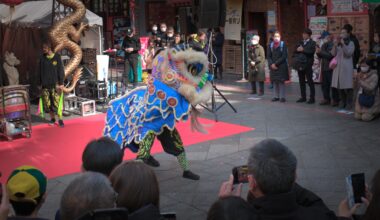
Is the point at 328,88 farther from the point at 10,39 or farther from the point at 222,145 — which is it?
the point at 10,39

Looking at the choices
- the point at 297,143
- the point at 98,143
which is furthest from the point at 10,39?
the point at 98,143

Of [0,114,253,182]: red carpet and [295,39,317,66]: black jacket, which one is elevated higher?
[295,39,317,66]: black jacket

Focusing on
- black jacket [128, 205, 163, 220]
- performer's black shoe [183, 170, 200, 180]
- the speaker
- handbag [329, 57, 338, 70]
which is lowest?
performer's black shoe [183, 170, 200, 180]

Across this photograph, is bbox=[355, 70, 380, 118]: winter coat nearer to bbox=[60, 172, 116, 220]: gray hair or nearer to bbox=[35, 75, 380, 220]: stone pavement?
bbox=[35, 75, 380, 220]: stone pavement

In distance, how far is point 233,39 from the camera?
18.1m

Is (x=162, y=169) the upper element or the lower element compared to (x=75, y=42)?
lower

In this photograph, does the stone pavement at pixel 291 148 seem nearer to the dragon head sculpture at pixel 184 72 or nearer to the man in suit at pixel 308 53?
the man in suit at pixel 308 53

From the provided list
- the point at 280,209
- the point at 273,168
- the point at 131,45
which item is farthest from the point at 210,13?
the point at 280,209

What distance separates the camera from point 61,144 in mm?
9695

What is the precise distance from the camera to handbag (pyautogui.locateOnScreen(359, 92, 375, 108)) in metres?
10.2

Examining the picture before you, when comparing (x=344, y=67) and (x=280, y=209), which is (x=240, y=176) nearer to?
(x=280, y=209)

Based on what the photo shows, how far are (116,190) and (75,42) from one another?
450 inches

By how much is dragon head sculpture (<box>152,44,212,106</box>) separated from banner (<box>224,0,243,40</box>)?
36.2 ft

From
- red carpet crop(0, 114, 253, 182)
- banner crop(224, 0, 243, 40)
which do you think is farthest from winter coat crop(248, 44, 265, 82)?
banner crop(224, 0, 243, 40)
